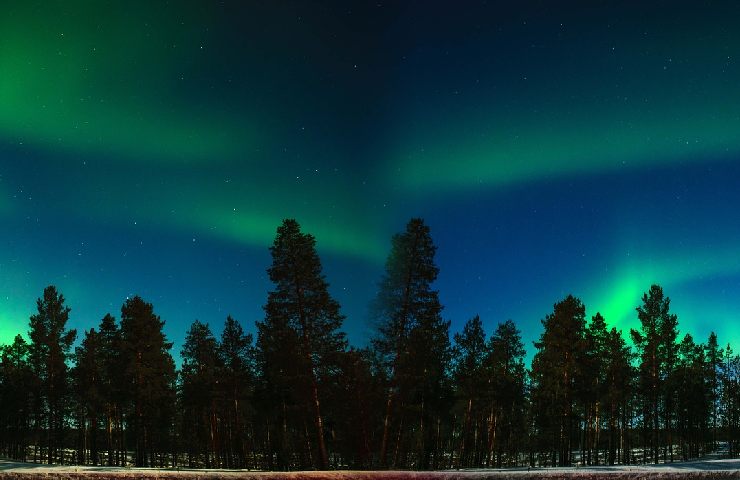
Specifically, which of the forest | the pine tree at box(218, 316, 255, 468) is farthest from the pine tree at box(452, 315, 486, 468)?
the pine tree at box(218, 316, 255, 468)

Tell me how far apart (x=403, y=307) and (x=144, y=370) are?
25775 mm

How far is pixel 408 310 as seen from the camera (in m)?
37.4

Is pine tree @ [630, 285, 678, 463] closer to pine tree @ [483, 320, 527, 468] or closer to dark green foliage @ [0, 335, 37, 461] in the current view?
pine tree @ [483, 320, 527, 468]

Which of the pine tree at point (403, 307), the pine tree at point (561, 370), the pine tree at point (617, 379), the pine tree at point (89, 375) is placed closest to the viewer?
the pine tree at point (403, 307)

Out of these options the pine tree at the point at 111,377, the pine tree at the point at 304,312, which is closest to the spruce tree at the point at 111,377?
the pine tree at the point at 111,377

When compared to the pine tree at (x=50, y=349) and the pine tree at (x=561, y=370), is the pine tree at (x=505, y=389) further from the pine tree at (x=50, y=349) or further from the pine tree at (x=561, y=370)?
the pine tree at (x=50, y=349)

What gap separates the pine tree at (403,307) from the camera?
36156 millimetres

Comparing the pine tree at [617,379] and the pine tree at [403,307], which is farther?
the pine tree at [617,379]

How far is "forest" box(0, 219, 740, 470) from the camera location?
3728 cm

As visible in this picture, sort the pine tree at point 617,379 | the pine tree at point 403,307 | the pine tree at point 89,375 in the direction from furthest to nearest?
the pine tree at point 89,375, the pine tree at point 617,379, the pine tree at point 403,307

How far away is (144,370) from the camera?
52719 mm

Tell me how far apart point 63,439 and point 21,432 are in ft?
14.9

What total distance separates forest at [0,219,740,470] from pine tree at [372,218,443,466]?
0.26 feet

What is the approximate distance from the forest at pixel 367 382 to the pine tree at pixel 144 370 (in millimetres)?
157
